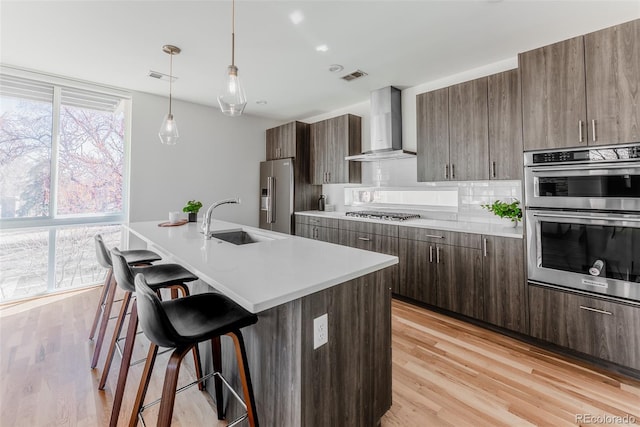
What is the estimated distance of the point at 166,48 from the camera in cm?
274

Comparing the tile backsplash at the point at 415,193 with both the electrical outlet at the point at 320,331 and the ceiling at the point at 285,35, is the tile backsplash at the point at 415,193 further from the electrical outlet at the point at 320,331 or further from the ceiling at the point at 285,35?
the electrical outlet at the point at 320,331

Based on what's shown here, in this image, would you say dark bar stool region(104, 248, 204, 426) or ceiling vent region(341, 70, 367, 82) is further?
ceiling vent region(341, 70, 367, 82)

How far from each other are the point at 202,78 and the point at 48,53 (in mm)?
1457

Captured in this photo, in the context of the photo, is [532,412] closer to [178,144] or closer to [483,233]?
[483,233]

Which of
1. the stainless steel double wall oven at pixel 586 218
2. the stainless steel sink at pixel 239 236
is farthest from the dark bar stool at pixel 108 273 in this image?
the stainless steel double wall oven at pixel 586 218

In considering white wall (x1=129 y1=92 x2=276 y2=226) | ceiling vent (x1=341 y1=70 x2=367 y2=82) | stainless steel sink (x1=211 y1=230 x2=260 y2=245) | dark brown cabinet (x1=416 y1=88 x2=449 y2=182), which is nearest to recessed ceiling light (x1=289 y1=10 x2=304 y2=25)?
ceiling vent (x1=341 y1=70 x2=367 y2=82)

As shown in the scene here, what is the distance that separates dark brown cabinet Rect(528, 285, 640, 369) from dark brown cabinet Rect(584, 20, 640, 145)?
3.81ft

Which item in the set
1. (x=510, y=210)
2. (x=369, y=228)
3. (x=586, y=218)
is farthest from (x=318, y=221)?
(x=586, y=218)

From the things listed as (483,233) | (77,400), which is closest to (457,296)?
(483,233)

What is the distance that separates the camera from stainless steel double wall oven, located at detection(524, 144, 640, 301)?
1.93 m

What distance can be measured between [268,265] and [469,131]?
103 inches

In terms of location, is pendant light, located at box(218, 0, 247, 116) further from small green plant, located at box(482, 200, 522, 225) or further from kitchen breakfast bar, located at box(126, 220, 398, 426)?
small green plant, located at box(482, 200, 522, 225)

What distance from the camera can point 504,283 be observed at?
99.3 inches

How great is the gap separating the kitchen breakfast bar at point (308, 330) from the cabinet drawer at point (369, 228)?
66.9 inches
